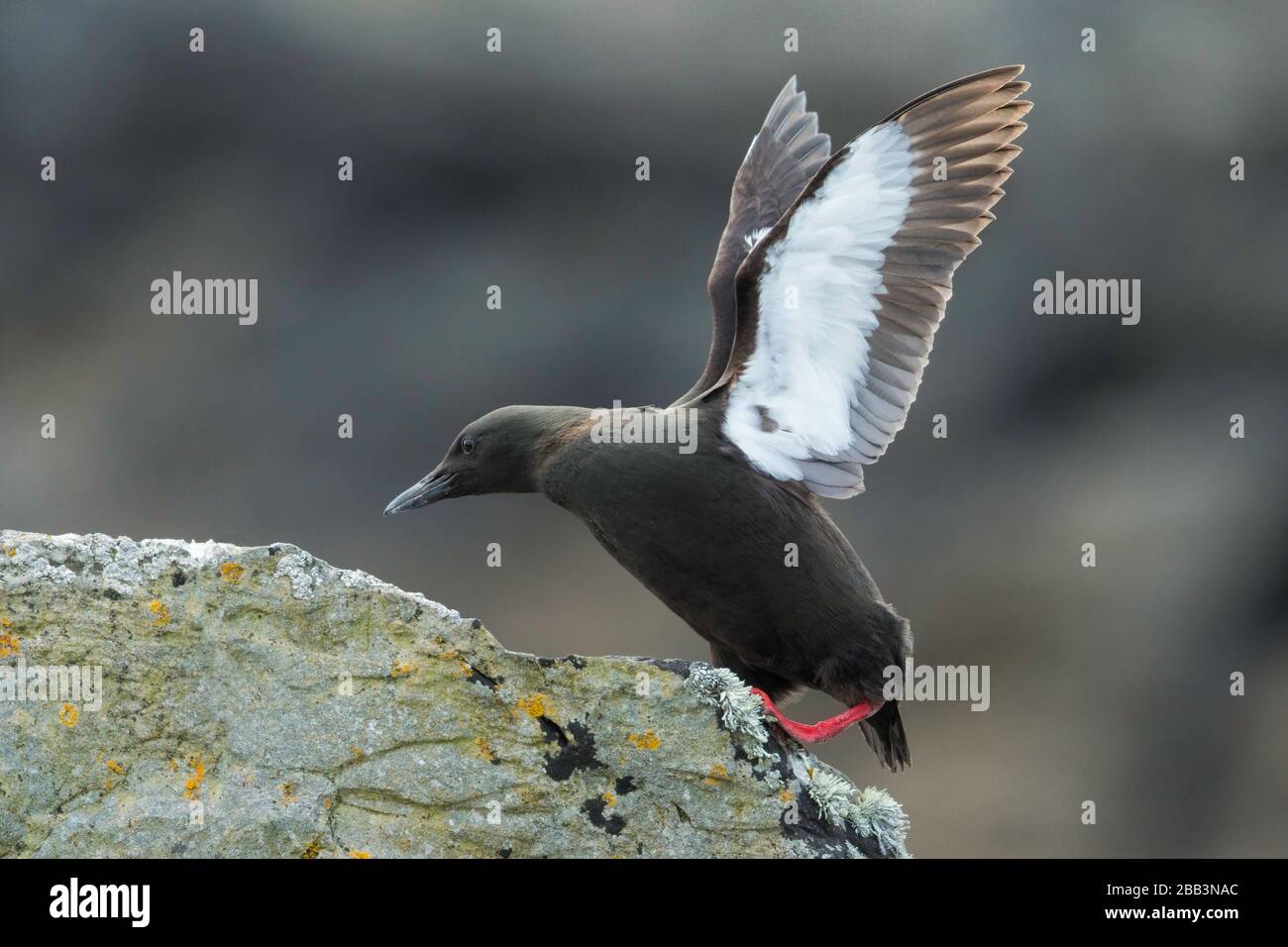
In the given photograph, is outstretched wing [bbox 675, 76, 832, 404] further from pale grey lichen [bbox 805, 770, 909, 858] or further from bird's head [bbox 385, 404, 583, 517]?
pale grey lichen [bbox 805, 770, 909, 858]

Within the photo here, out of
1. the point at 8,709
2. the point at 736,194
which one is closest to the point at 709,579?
the point at 8,709

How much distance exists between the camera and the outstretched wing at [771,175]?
9.12 metres

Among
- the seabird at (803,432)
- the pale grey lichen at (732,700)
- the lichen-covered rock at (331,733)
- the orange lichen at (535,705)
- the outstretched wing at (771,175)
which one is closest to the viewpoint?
the lichen-covered rock at (331,733)

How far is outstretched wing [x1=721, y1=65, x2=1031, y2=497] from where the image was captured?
6.76m

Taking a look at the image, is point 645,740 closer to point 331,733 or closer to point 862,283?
point 331,733

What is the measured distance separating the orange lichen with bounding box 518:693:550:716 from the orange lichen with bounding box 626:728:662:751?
1.17ft

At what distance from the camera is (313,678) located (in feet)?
19.2

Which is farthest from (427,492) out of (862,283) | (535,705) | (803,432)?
(862,283)

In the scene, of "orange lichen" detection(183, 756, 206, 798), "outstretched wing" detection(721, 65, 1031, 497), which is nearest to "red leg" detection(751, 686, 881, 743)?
"outstretched wing" detection(721, 65, 1031, 497)

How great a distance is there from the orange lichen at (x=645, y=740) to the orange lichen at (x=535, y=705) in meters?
0.36

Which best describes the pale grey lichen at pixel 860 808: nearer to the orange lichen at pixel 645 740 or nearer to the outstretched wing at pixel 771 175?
the orange lichen at pixel 645 740

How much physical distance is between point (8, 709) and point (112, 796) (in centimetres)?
54

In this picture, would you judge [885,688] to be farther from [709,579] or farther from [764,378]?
[764,378]

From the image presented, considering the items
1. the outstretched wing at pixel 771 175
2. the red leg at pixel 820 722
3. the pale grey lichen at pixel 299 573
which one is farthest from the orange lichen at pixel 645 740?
the outstretched wing at pixel 771 175
